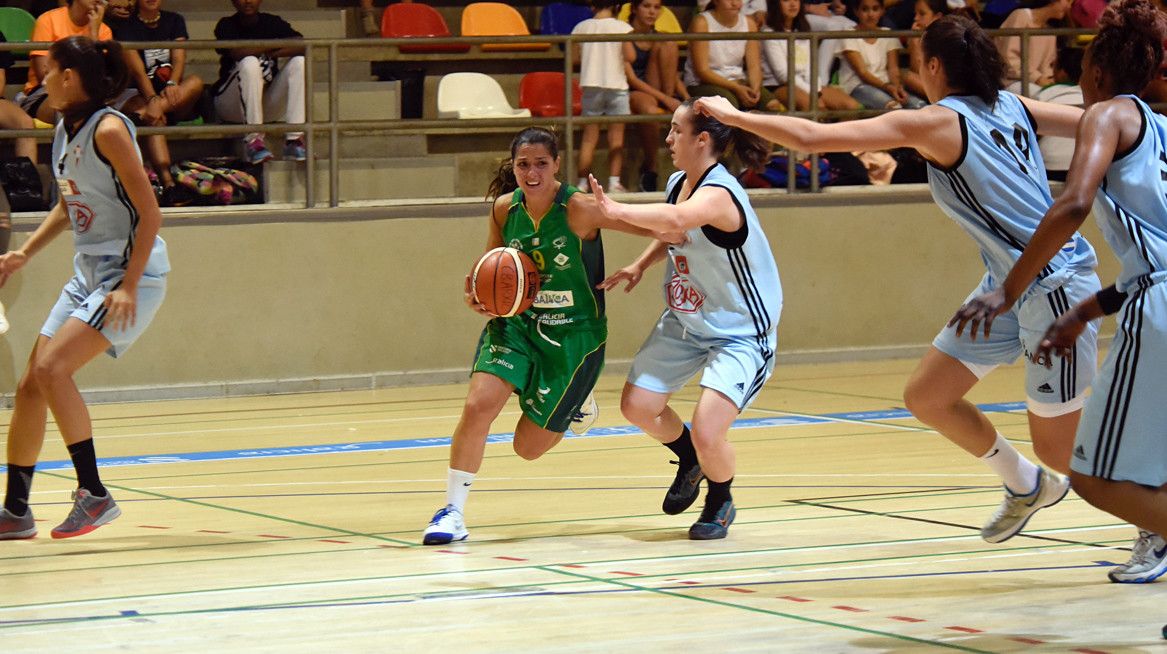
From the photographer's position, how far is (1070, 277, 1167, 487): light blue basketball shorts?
399 cm

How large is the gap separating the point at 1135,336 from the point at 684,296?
2.25 metres

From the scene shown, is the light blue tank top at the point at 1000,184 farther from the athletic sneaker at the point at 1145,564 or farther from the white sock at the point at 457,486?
the white sock at the point at 457,486

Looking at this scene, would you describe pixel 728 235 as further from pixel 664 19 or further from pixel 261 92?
pixel 664 19

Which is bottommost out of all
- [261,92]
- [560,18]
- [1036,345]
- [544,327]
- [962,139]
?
[261,92]

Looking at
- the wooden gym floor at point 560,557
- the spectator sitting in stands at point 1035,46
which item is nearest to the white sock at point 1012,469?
the wooden gym floor at point 560,557

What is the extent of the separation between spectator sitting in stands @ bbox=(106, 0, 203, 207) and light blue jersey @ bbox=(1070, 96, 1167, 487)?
24.8 feet

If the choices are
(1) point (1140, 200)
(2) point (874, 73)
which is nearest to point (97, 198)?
(1) point (1140, 200)

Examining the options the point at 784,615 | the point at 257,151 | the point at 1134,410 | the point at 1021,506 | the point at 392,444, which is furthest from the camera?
the point at 257,151

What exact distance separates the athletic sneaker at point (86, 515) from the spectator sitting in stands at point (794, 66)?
718 cm

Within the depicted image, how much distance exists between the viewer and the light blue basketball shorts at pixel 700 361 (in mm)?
5918

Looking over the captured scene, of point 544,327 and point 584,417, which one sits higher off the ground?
point 544,327

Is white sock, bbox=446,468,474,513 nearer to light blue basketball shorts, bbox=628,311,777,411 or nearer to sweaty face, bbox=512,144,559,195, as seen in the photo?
light blue basketball shorts, bbox=628,311,777,411

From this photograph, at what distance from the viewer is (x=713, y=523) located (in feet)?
19.3

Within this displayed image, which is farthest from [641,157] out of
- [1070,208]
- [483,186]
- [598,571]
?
[1070,208]
